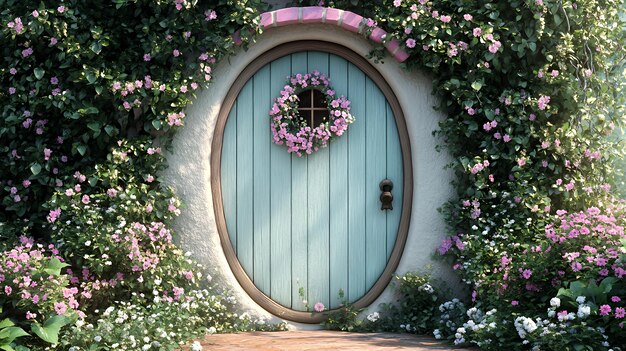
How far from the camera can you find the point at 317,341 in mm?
5258

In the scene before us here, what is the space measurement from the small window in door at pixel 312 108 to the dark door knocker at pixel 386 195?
614 mm

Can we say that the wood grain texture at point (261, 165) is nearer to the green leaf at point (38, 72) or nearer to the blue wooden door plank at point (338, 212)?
the blue wooden door plank at point (338, 212)

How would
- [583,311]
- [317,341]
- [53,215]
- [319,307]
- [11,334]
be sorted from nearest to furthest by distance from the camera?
[583,311], [11,334], [317,341], [53,215], [319,307]

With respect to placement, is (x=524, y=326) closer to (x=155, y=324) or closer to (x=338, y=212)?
(x=338, y=212)

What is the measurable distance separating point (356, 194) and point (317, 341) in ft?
3.74

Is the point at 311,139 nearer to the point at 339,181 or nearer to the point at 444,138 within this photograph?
the point at 339,181

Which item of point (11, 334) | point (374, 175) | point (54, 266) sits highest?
point (374, 175)

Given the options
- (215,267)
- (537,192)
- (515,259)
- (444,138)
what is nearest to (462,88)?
(444,138)

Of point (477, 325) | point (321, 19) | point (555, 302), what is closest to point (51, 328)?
point (477, 325)

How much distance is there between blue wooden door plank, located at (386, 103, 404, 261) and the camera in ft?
19.3

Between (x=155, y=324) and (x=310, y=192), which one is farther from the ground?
(x=310, y=192)

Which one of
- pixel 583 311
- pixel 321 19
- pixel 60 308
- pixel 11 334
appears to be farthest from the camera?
pixel 321 19

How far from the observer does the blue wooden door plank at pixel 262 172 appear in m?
5.86

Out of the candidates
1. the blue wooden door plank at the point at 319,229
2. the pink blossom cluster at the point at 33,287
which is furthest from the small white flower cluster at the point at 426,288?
the pink blossom cluster at the point at 33,287
